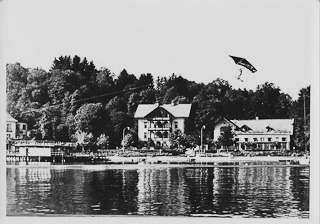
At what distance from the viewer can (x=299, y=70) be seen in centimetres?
620

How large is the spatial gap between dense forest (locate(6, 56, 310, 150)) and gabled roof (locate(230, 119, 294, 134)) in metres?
0.05

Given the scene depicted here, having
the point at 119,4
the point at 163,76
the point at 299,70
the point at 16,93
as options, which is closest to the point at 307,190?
the point at 299,70

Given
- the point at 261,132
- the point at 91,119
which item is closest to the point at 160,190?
the point at 91,119

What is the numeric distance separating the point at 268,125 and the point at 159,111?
105cm

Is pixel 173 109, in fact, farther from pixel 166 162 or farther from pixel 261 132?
pixel 261 132

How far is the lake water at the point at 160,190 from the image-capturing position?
20.6 ft

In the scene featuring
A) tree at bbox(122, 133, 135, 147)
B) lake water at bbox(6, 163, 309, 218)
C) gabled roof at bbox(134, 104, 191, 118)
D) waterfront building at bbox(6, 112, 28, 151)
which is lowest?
lake water at bbox(6, 163, 309, 218)

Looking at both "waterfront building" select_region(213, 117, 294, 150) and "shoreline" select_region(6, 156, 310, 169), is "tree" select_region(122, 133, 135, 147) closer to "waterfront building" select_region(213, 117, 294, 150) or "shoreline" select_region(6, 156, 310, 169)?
"shoreline" select_region(6, 156, 310, 169)

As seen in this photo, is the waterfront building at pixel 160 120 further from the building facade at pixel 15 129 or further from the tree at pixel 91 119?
the building facade at pixel 15 129

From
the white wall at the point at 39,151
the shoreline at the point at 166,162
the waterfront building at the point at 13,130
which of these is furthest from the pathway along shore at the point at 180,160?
the waterfront building at the point at 13,130

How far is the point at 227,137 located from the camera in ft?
21.7

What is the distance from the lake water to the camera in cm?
627

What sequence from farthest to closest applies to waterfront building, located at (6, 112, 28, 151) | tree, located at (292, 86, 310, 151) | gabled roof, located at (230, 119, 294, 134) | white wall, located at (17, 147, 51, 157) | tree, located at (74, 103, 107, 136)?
1. white wall, located at (17, 147, 51, 157)
2. tree, located at (74, 103, 107, 136)
3. waterfront building, located at (6, 112, 28, 151)
4. gabled roof, located at (230, 119, 294, 134)
5. tree, located at (292, 86, 310, 151)

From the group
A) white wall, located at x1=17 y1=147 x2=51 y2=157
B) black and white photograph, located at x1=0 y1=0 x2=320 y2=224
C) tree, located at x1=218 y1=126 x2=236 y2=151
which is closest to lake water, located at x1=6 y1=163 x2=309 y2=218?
black and white photograph, located at x1=0 y1=0 x2=320 y2=224
